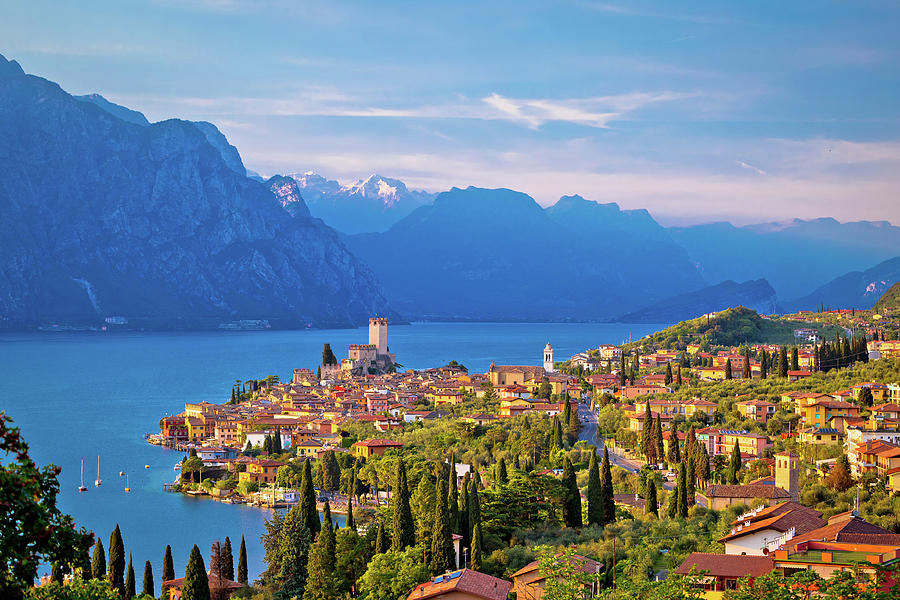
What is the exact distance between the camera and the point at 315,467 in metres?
48.2

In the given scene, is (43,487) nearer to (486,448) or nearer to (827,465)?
(827,465)

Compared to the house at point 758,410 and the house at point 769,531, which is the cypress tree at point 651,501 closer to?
the house at point 769,531

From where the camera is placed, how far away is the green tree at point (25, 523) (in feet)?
27.3

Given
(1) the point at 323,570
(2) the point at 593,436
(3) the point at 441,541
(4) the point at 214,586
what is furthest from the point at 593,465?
(2) the point at 593,436

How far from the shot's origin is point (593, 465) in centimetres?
2861

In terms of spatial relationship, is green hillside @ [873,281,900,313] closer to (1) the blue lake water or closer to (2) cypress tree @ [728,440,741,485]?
(1) the blue lake water

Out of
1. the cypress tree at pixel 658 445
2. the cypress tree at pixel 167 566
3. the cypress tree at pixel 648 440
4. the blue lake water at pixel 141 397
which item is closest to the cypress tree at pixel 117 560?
the cypress tree at pixel 167 566

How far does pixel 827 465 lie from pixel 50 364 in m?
103

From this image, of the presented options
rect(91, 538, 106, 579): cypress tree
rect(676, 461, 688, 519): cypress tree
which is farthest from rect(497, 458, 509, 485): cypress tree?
rect(91, 538, 106, 579): cypress tree

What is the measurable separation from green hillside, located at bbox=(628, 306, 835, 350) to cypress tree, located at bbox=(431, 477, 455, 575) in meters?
62.3

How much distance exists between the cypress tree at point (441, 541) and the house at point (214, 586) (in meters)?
6.21

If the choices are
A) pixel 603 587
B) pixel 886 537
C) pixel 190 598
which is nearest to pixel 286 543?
pixel 190 598

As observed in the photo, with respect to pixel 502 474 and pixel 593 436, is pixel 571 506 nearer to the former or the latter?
pixel 502 474

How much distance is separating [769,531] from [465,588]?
6.01 m
